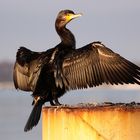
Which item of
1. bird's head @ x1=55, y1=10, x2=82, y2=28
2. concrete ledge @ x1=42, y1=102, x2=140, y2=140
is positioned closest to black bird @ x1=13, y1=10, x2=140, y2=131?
bird's head @ x1=55, y1=10, x2=82, y2=28

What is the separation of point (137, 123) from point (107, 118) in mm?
247

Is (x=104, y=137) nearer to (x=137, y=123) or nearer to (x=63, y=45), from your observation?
(x=137, y=123)

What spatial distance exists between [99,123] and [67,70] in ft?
9.74

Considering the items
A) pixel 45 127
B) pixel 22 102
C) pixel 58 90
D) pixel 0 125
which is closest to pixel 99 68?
pixel 58 90

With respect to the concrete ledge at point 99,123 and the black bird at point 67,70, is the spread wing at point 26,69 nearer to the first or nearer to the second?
the black bird at point 67,70

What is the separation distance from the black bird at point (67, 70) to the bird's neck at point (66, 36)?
0.02 meters

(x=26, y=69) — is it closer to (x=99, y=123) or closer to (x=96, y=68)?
(x=96, y=68)

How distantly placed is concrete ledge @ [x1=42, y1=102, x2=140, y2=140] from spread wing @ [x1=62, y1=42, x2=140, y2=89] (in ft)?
6.36

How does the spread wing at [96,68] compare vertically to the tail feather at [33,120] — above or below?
above

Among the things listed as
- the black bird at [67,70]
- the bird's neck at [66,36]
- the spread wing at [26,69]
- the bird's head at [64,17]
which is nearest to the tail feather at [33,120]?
the black bird at [67,70]

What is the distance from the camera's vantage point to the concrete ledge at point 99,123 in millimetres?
5965

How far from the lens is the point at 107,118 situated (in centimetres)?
600

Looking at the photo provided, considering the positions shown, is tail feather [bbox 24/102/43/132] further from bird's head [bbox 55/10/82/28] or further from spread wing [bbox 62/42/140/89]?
bird's head [bbox 55/10/82/28]

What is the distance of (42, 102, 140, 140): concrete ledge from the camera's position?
19.6ft
